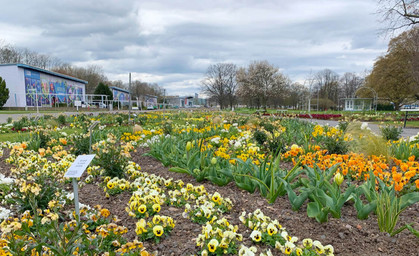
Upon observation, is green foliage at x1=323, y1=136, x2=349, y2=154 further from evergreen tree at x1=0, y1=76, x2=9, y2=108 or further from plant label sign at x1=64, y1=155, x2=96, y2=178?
evergreen tree at x1=0, y1=76, x2=9, y2=108

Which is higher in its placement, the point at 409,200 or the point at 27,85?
the point at 27,85

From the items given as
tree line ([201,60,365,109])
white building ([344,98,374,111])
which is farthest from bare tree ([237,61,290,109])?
white building ([344,98,374,111])

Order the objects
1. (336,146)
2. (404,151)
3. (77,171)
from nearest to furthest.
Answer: (77,171), (404,151), (336,146)

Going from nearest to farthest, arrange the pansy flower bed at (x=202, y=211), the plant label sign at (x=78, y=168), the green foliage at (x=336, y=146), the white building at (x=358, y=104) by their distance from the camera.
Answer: the pansy flower bed at (x=202, y=211) < the plant label sign at (x=78, y=168) < the green foliage at (x=336, y=146) < the white building at (x=358, y=104)

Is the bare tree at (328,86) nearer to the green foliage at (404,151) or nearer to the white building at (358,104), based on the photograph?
the white building at (358,104)

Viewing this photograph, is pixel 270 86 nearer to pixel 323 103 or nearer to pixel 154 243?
pixel 323 103

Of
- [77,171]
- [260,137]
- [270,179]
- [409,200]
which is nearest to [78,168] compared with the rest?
[77,171]

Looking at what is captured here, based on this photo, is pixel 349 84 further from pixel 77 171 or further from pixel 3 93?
pixel 77 171

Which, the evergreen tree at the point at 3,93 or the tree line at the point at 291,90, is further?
the tree line at the point at 291,90

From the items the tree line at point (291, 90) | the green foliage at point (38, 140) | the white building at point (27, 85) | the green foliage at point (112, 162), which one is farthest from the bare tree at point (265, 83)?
the green foliage at point (112, 162)

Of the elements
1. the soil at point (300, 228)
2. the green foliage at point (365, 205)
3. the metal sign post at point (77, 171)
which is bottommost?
the soil at point (300, 228)

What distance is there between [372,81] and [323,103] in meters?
10.3

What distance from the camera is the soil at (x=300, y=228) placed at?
7.22ft

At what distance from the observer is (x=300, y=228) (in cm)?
251
